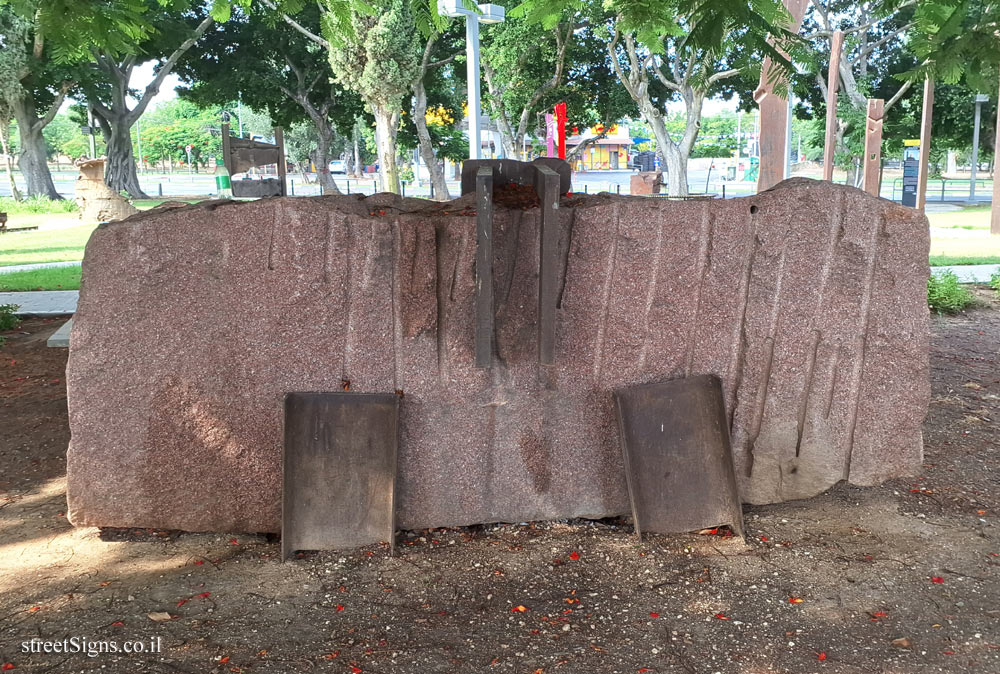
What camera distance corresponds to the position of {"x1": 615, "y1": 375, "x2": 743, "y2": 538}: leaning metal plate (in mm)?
3836

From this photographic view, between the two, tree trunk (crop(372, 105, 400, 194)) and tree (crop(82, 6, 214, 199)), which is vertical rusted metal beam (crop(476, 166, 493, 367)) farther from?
tree (crop(82, 6, 214, 199))

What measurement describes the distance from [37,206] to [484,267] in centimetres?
→ 2402

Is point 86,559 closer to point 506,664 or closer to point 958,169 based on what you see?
point 506,664

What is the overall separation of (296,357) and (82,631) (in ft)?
4.31

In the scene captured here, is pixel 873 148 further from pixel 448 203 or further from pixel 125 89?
pixel 125 89

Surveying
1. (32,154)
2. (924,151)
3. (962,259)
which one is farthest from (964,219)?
(32,154)

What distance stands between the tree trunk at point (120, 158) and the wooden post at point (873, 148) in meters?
22.9

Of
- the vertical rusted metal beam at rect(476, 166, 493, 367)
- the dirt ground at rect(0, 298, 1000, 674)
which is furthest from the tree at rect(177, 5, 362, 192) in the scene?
the vertical rusted metal beam at rect(476, 166, 493, 367)

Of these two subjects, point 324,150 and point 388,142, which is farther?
point 324,150

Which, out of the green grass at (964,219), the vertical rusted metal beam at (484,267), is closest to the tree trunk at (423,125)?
the green grass at (964,219)

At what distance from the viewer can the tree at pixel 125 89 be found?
2445 centimetres

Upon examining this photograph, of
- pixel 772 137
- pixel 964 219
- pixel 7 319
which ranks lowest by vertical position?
pixel 7 319

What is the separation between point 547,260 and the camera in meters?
3.49

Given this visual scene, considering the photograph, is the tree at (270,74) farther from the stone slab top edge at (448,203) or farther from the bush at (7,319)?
the stone slab top edge at (448,203)
